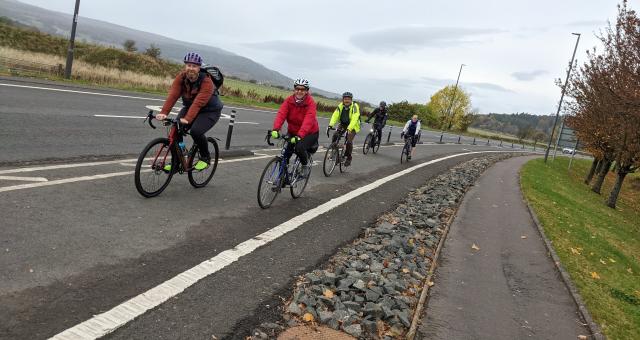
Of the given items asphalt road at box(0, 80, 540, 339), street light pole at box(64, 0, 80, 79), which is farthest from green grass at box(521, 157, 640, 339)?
street light pole at box(64, 0, 80, 79)

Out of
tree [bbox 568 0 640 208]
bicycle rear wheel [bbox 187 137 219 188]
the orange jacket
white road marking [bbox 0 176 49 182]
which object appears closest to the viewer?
white road marking [bbox 0 176 49 182]

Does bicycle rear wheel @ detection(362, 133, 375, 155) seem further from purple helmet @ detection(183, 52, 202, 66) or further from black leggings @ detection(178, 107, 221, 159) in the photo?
purple helmet @ detection(183, 52, 202, 66)

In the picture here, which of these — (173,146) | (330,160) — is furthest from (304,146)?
(330,160)

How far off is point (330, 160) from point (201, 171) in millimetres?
4414

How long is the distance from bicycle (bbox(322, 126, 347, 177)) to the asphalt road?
3.78 ft

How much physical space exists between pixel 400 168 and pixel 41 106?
1102cm

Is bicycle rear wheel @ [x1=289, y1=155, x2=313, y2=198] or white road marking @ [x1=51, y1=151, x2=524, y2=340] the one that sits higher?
bicycle rear wheel @ [x1=289, y1=155, x2=313, y2=198]

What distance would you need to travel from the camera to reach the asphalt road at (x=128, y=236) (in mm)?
3568

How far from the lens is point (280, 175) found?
7.55m

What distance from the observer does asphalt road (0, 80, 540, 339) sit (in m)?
3.57

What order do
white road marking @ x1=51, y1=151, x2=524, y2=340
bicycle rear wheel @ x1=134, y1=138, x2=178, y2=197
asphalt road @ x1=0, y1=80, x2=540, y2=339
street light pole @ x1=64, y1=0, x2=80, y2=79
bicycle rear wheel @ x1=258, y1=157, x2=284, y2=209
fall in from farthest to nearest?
street light pole @ x1=64, y1=0, x2=80, y2=79 < bicycle rear wheel @ x1=258, y1=157, x2=284, y2=209 < bicycle rear wheel @ x1=134, y1=138, x2=178, y2=197 < asphalt road @ x1=0, y1=80, x2=540, y2=339 < white road marking @ x1=51, y1=151, x2=524, y2=340

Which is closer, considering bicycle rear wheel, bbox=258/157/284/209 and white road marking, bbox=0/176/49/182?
white road marking, bbox=0/176/49/182

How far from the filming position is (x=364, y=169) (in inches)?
543

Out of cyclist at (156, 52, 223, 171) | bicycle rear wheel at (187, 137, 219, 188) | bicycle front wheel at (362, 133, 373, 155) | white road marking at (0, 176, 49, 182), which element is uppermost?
cyclist at (156, 52, 223, 171)
